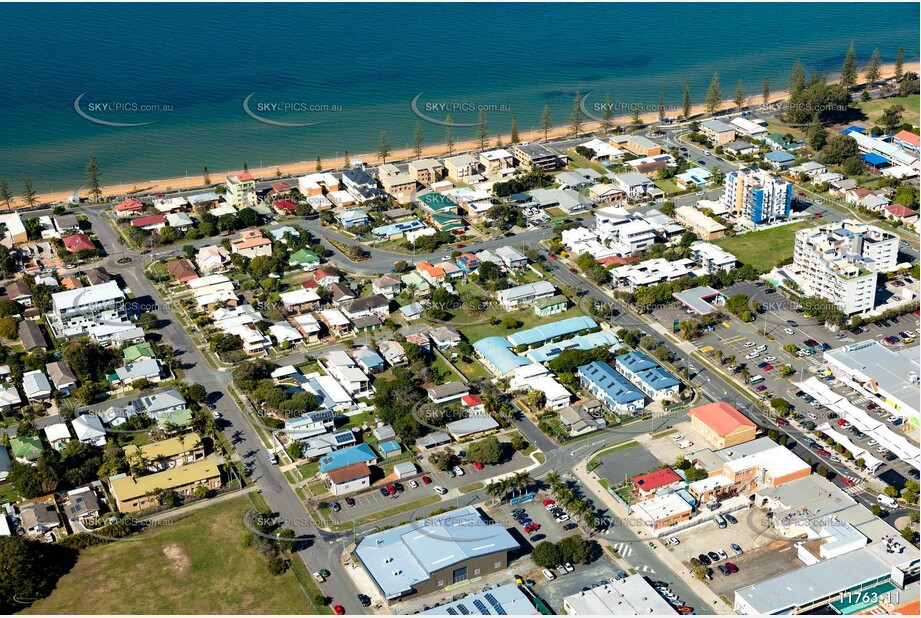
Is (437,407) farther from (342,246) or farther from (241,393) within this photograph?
(342,246)

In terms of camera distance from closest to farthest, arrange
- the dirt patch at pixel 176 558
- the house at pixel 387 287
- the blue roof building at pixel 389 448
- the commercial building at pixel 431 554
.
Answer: the commercial building at pixel 431 554, the dirt patch at pixel 176 558, the blue roof building at pixel 389 448, the house at pixel 387 287

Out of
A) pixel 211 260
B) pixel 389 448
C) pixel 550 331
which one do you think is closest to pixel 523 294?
pixel 550 331

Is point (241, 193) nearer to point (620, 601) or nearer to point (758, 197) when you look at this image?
point (758, 197)

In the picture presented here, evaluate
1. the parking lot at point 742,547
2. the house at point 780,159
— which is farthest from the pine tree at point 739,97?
the parking lot at point 742,547

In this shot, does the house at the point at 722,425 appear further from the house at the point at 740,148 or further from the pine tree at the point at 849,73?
the pine tree at the point at 849,73

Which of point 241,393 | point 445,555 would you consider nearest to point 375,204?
point 241,393

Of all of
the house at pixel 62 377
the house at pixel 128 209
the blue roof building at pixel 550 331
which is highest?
the house at pixel 128 209

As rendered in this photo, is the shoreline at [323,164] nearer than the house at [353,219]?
No
